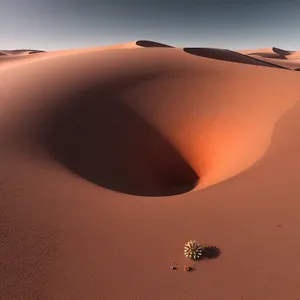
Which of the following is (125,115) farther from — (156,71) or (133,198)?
(133,198)

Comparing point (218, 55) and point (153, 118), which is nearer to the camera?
point (153, 118)

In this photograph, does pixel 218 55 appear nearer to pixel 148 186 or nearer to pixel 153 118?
pixel 153 118

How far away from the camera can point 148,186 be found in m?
7.20

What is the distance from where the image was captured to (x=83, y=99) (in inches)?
420

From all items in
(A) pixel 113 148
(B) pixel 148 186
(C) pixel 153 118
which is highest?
(C) pixel 153 118

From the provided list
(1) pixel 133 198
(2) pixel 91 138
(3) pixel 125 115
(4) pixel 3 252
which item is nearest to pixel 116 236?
(1) pixel 133 198

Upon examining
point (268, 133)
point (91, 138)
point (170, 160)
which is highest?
point (268, 133)

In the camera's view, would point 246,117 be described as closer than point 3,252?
No

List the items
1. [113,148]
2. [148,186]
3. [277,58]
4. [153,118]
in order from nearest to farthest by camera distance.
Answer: [148,186] → [113,148] → [153,118] → [277,58]

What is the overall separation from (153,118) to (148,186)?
3630 mm

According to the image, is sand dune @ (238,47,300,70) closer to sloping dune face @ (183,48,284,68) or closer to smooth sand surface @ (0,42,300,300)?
sloping dune face @ (183,48,284,68)

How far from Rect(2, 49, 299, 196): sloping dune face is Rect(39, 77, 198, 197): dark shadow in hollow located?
3 cm

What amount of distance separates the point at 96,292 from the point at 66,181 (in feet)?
8.79

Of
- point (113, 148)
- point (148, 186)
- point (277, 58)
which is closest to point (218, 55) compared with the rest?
point (113, 148)
